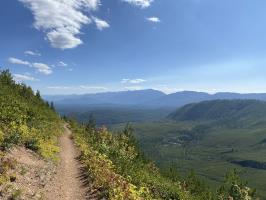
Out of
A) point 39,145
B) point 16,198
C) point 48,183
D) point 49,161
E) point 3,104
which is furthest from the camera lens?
point 3,104

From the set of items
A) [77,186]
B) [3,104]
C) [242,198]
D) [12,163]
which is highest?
[3,104]

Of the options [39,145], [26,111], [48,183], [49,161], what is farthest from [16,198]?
[26,111]

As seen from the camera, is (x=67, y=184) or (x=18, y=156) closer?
(x=67, y=184)

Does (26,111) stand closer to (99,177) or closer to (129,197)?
(99,177)

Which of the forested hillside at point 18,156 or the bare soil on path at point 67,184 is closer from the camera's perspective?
the forested hillside at point 18,156

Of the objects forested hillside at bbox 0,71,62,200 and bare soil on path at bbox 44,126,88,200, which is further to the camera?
bare soil on path at bbox 44,126,88,200

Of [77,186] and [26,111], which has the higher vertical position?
→ [26,111]

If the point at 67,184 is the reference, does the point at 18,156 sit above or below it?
above

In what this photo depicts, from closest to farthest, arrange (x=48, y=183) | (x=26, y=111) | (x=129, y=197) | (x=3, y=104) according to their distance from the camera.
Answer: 1. (x=129, y=197)
2. (x=48, y=183)
3. (x=3, y=104)
4. (x=26, y=111)

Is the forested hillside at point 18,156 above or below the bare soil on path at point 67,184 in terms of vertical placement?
above

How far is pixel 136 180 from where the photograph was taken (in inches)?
1040

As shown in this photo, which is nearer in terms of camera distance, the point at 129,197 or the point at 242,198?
the point at 129,197

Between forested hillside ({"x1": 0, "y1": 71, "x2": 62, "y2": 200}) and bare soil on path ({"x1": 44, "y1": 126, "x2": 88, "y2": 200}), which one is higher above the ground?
forested hillside ({"x1": 0, "y1": 71, "x2": 62, "y2": 200})

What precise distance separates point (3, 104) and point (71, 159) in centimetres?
1338
